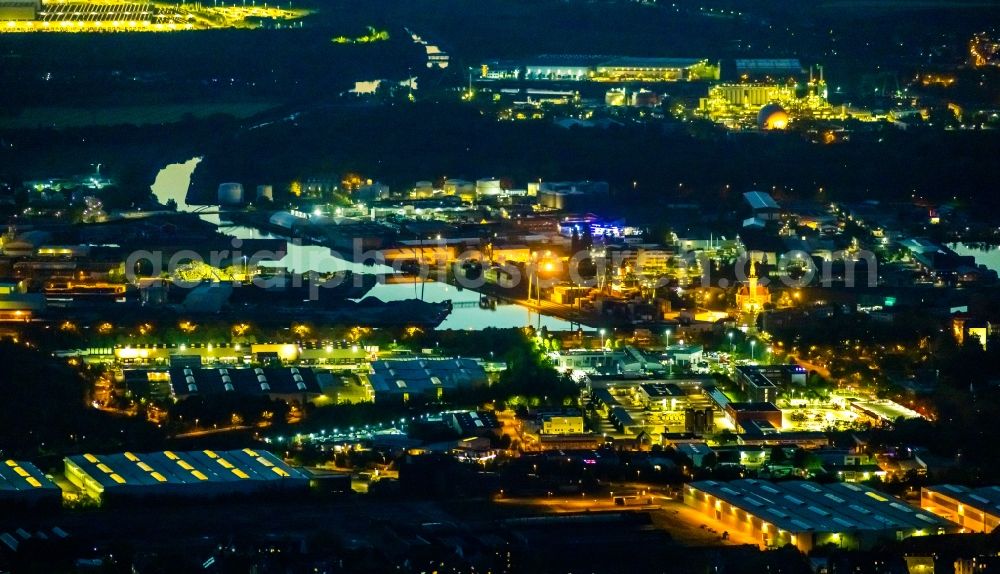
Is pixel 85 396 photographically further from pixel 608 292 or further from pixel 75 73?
pixel 75 73

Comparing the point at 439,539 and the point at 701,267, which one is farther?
the point at 701,267

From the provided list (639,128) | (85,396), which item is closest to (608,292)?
(85,396)

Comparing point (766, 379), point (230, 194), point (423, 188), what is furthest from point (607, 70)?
point (766, 379)

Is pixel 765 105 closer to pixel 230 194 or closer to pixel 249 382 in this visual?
pixel 230 194

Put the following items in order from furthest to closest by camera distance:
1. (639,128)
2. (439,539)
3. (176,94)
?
(176,94), (639,128), (439,539)

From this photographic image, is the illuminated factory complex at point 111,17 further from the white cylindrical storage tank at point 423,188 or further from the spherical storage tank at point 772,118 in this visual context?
the white cylindrical storage tank at point 423,188

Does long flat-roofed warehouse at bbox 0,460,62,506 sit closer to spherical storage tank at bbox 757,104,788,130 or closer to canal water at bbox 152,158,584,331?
canal water at bbox 152,158,584,331
